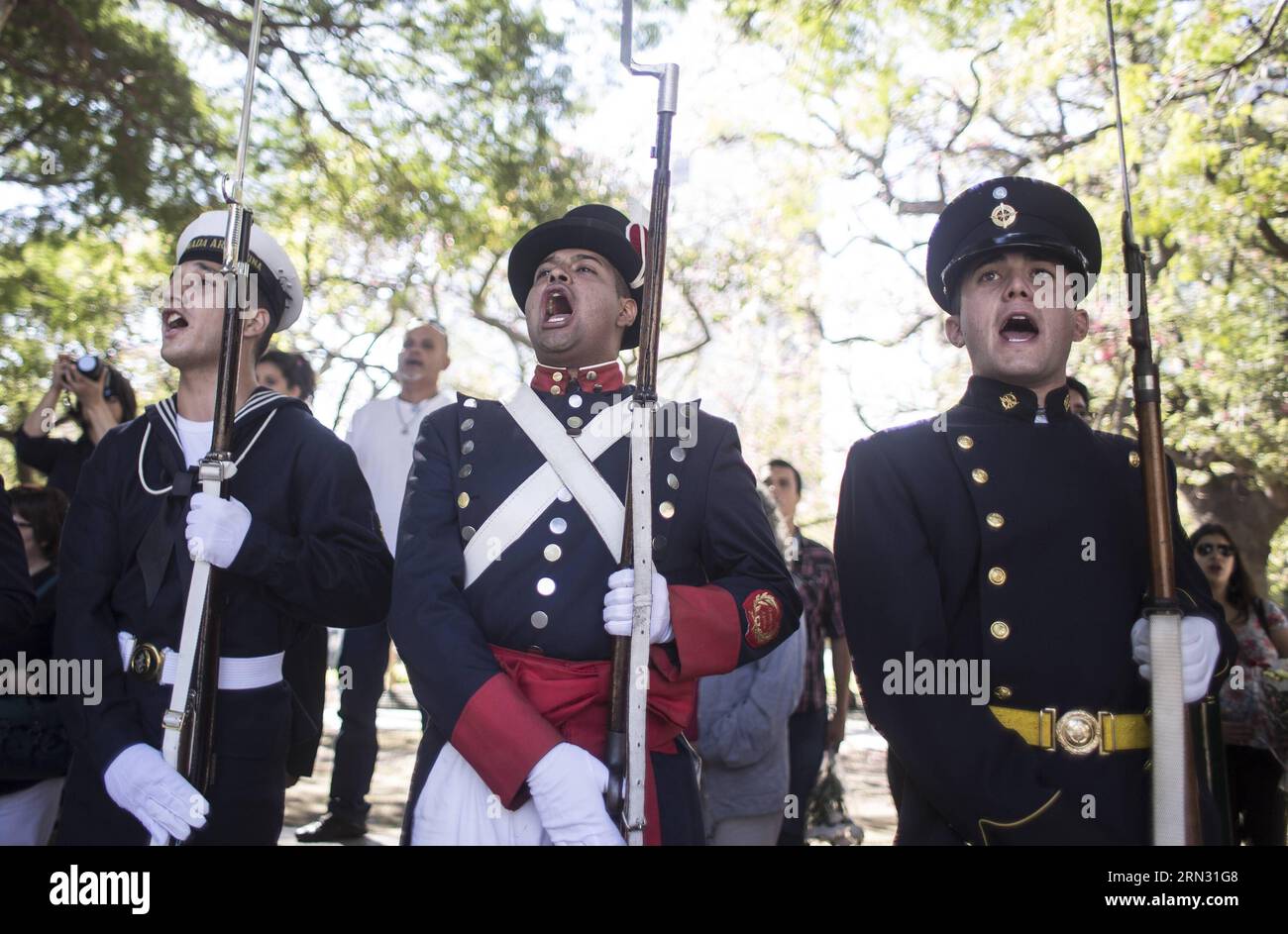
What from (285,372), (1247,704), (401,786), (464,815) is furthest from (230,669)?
(401,786)

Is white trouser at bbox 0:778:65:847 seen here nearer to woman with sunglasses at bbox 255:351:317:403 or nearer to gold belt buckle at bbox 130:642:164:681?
gold belt buckle at bbox 130:642:164:681

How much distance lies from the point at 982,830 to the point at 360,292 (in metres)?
15.6

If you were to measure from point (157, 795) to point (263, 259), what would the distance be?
158 cm

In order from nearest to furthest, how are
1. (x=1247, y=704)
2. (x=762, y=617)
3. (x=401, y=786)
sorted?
1. (x=762, y=617)
2. (x=1247, y=704)
3. (x=401, y=786)

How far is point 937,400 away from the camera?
15.7 meters

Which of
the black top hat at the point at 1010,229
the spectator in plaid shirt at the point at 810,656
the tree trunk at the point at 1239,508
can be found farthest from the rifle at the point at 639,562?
the tree trunk at the point at 1239,508

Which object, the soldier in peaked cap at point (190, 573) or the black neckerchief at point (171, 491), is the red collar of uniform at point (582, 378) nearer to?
the soldier in peaked cap at point (190, 573)

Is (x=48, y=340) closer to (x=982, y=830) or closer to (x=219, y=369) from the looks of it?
(x=219, y=369)

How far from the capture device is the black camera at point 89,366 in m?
4.91

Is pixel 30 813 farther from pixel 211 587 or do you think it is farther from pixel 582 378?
pixel 582 378

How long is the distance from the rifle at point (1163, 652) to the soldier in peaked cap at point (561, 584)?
31.6 inches

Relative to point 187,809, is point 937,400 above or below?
above

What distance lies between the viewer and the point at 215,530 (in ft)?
9.37

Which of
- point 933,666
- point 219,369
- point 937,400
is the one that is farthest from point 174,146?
point 937,400
